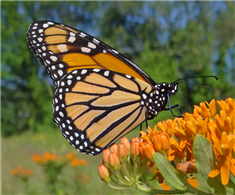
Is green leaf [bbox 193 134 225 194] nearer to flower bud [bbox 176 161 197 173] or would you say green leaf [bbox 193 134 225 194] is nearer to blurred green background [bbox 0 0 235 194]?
flower bud [bbox 176 161 197 173]

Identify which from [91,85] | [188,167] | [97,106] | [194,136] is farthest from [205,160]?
[91,85]

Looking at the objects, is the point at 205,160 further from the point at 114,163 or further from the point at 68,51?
the point at 68,51

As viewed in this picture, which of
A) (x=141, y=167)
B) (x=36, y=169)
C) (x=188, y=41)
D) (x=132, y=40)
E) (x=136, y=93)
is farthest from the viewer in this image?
(x=132, y=40)

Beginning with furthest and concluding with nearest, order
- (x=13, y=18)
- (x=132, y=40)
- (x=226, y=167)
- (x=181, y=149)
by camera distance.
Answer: (x=132, y=40) < (x=13, y=18) < (x=181, y=149) < (x=226, y=167)

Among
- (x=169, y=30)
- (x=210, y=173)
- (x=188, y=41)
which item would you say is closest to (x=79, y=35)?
(x=210, y=173)

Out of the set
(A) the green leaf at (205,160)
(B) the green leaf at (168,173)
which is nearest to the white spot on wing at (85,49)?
(B) the green leaf at (168,173)

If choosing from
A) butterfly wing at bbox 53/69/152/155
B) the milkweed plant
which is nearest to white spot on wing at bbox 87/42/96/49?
butterfly wing at bbox 53/69/152/155

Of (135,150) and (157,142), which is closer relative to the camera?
(157,142)

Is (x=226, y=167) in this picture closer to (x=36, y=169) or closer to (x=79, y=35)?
(x=79, y=35)

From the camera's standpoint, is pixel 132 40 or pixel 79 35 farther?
pixel 132 40
